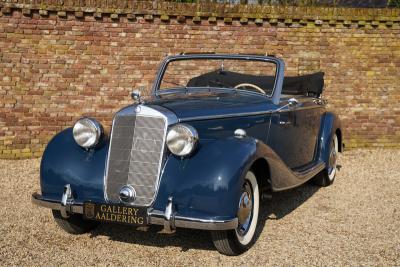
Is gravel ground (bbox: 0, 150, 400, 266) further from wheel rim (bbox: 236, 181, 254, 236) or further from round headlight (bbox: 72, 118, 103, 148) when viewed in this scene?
round headlight (bbox: 72, 118, 103, 148)

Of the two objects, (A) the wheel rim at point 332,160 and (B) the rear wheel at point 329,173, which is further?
(A) the wheel rim at point 332,160

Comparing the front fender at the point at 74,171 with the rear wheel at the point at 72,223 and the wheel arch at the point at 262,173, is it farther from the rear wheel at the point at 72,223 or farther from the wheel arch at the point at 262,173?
the wheel arch at the point at 262,173

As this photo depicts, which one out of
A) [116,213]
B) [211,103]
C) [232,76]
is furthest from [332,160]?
[116,213]

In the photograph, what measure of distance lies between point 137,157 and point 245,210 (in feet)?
2.95

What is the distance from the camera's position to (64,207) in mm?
3691

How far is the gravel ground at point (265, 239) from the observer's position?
3.67 m

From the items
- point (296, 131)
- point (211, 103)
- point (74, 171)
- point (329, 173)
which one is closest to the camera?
point (74, 171)

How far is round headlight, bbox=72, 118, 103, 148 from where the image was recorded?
12.7ft

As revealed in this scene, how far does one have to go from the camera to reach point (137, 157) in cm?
371

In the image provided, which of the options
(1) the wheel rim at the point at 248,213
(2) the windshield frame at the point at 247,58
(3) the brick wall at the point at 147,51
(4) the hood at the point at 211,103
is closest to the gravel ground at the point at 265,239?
(1) the wheel rim at the point at 248,213

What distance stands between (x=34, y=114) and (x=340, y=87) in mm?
4930

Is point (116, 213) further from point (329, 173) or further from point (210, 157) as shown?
point (329, 173)

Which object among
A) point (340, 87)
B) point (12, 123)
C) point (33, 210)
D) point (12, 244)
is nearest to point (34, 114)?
point (12, 123)

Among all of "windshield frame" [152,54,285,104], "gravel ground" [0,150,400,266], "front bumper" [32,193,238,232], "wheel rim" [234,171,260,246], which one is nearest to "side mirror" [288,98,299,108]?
"windshield frame" [152,54,285,104]
